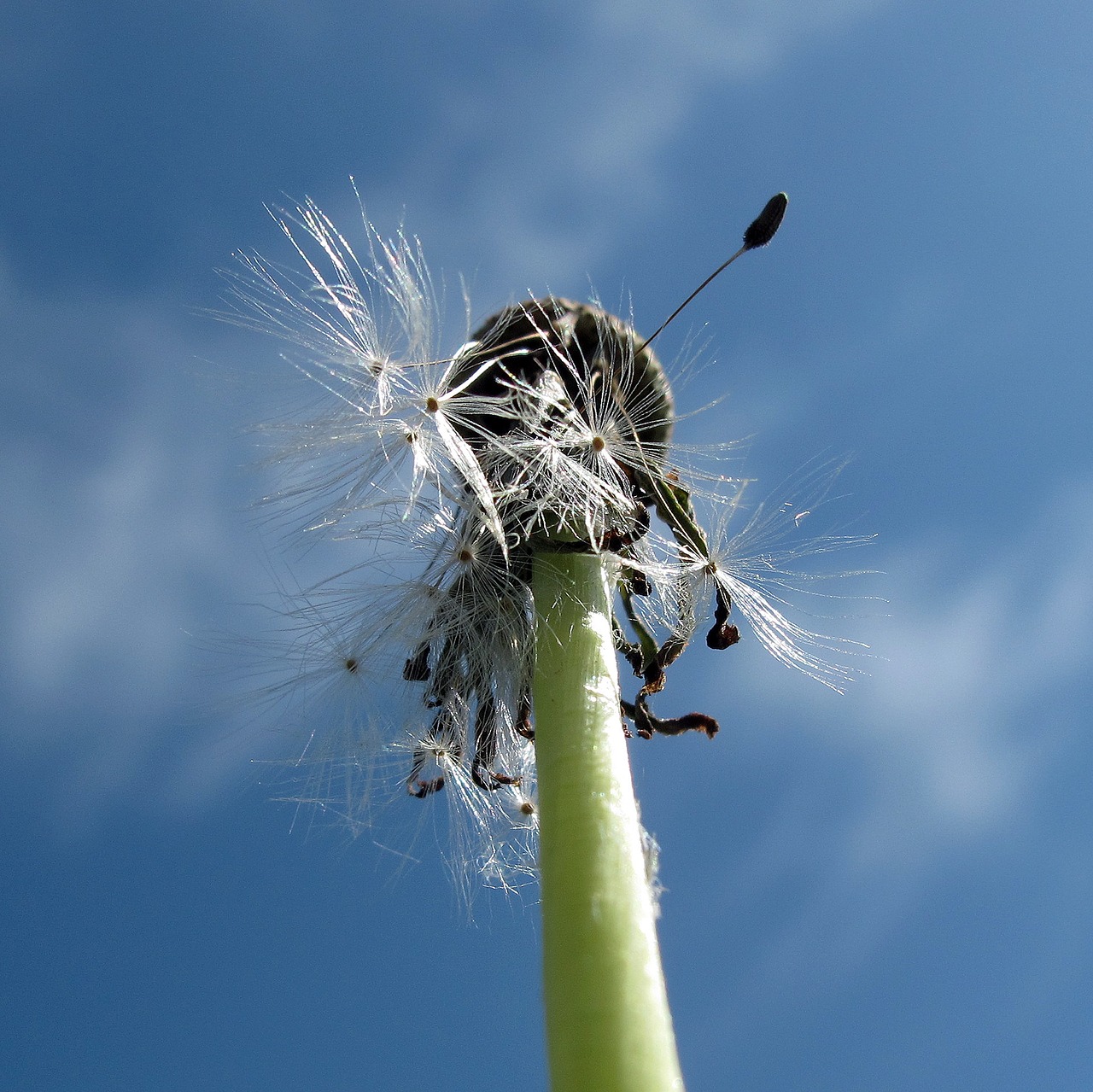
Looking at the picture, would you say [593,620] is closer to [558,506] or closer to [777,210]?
[558,506]

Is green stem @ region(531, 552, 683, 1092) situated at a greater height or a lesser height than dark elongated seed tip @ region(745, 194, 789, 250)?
lesser

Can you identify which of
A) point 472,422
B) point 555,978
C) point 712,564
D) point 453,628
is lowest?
point 555,978

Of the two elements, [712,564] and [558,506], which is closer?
[558,506]

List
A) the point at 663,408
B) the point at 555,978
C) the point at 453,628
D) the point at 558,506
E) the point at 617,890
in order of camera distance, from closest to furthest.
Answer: the point at 555,978 < the point at 617,890 < the point at 558,506 < the point at 453,628 < the point at 663,408

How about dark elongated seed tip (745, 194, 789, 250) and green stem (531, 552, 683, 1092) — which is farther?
dark elongated seed tip (745, 194, 789, 250)

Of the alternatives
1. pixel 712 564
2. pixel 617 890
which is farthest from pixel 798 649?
pixel 617 890
